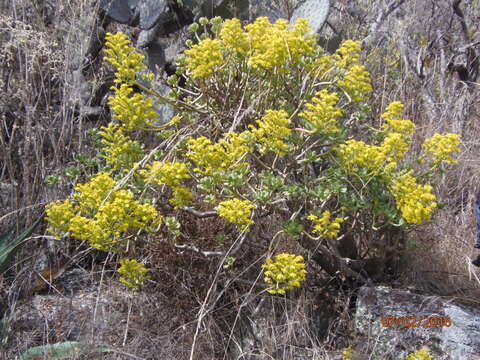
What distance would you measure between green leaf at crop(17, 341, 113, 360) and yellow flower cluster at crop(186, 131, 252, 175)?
91 cm

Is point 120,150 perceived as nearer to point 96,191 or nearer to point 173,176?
point 96,191

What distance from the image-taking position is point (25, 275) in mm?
2596

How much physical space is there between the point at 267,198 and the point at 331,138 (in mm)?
386

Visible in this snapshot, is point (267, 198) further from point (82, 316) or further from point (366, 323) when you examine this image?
point (82, 316)

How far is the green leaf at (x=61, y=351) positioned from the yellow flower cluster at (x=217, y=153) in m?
0.91

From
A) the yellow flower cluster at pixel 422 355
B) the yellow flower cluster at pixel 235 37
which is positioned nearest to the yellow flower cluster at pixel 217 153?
the yellow flower cluster at pixel 235 37

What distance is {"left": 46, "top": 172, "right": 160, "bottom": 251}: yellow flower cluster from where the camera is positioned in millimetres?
1831

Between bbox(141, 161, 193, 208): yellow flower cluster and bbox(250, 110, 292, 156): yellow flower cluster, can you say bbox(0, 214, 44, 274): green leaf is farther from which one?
bbox(250, 110, 292, 156): yellow flower cluster

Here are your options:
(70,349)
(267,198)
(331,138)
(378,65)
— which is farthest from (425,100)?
(70,349)

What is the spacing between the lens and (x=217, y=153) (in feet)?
6.22

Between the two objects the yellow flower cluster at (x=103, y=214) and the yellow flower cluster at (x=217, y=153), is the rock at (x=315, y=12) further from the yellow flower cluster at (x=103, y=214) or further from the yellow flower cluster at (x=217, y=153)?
the yellow flower cluster at (x=103, y=214)

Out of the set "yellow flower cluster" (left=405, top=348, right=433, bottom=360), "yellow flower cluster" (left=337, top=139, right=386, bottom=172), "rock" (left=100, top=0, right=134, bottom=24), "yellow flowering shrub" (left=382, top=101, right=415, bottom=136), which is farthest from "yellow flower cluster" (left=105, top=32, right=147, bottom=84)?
"yellow flower cluster" (left=405, top=348, right=433, bottom=360)

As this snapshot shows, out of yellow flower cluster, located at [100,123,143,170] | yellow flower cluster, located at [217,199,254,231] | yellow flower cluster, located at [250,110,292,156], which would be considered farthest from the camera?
yellow flower cluster, located at [100,123,143,170]
